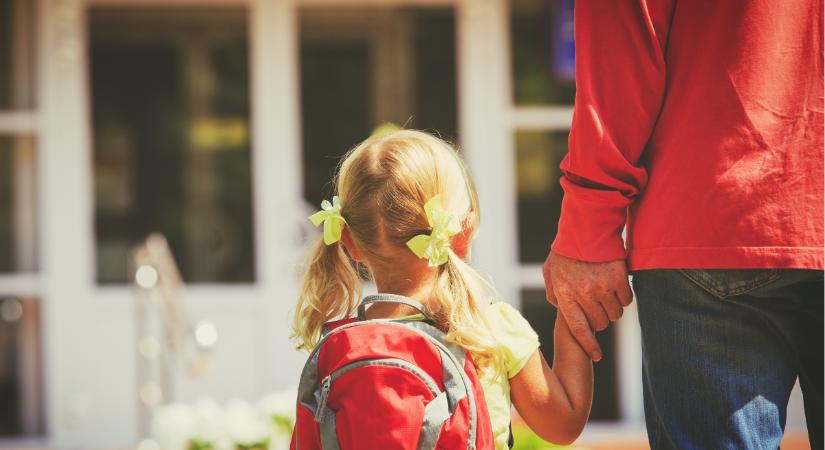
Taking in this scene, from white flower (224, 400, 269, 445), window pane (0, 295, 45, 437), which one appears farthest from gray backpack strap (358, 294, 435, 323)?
window pane (0, 295, 45, 437)

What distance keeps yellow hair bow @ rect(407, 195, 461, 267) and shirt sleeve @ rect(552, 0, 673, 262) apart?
0.21 m

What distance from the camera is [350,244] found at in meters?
1.83

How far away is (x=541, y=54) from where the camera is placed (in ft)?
17.9

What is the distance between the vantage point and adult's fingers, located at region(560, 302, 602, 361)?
1773 millimetres

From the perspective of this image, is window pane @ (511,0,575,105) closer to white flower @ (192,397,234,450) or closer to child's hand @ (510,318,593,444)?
white flower @ (192,397,234,450)

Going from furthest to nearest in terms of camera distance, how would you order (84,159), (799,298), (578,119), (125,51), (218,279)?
(218,279), (125,51), (84,159), (578,119), (799,298)

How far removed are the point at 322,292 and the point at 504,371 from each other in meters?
0.37

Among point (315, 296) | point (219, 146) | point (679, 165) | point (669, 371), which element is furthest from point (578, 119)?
point (219, 146)

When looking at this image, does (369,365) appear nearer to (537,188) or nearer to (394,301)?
(394,301)

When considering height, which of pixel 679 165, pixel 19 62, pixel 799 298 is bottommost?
pixel 799 298

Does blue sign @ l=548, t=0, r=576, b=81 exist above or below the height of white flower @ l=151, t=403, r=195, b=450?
above

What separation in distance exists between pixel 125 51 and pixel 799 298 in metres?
5.26

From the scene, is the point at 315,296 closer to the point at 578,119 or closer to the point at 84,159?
the point at 578,119

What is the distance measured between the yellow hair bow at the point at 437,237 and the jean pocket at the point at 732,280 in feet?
1.30
